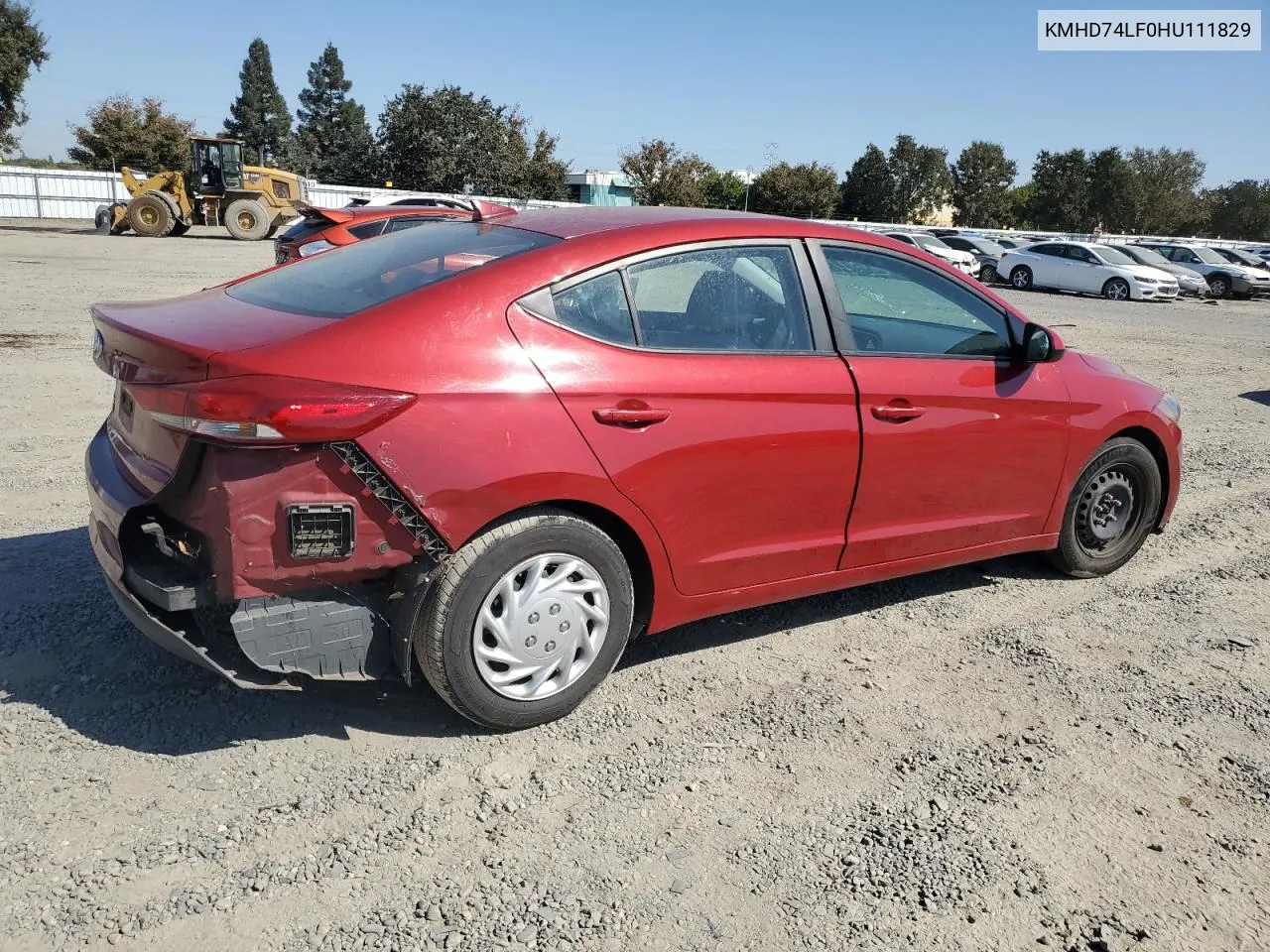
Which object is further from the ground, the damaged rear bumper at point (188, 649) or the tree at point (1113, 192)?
the tree at point (1113, 192)

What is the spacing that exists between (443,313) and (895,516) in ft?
6.74

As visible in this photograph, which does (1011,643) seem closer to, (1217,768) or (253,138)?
(1217,768)

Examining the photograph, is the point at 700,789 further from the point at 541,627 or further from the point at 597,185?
the point at 597,185

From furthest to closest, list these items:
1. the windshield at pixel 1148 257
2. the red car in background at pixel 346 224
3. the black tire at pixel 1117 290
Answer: the windshield at pixel 1148 257, the black tire at pixel 1117 290, the red car in background at pixel 346 224

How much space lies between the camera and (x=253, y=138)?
97.6 m

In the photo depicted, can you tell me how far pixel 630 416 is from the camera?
3.29 metres

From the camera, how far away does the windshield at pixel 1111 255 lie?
2735 centimetres

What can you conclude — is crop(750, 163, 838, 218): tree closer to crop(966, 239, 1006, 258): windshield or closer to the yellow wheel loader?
crop(966, 239, 1006, 258): windshield

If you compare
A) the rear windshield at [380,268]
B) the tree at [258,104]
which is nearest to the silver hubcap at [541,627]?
the rear windshield at [380,268]

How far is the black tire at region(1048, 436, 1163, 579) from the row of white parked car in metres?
21.0

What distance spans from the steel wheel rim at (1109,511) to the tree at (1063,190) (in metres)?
71.8

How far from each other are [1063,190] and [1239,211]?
15497 millimetres

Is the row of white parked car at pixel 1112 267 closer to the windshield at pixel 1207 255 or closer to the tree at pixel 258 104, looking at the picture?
the windshield at pixel 1207 255

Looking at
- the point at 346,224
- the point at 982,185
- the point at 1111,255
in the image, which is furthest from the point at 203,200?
the point at 982,185
